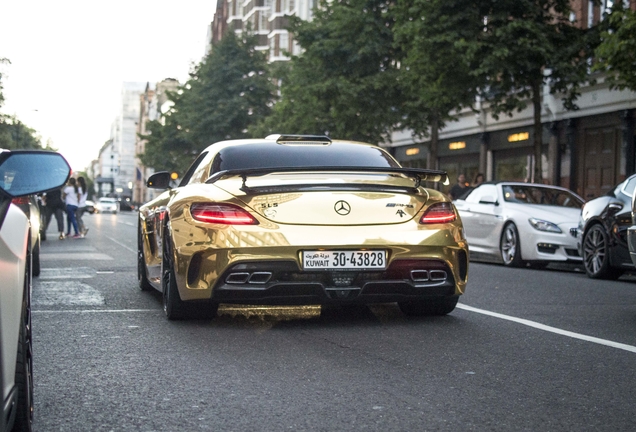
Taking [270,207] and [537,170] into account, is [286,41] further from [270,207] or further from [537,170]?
[270,207]

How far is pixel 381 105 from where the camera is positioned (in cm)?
3306

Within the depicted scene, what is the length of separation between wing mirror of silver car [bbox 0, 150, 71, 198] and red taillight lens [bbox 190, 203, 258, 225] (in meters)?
3.66

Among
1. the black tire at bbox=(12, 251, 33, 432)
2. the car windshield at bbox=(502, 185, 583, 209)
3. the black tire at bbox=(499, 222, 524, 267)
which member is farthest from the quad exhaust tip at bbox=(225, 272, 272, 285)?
the car windshield at bbox=(502, 185, 583, 209)

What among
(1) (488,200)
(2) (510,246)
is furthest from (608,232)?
(1) (488,200)

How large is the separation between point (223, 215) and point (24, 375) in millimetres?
3774

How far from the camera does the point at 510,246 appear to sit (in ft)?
57.3

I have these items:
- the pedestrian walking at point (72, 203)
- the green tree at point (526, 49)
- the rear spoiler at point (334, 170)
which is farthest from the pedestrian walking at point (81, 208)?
the rear spoiler at point (334, 170)

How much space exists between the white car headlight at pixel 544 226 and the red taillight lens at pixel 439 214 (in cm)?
932

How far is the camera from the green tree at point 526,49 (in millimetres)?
23562

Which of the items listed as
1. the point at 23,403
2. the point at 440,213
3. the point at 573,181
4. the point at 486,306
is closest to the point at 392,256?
the point at 440,213

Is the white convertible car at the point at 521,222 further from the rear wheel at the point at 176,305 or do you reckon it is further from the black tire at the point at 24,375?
the black tire at the point at 24,375

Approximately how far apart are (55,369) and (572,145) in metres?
28.0

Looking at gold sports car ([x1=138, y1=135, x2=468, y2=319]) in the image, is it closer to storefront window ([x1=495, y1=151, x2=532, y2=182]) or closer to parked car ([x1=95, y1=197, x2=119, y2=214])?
storefront window ([x1=495, y1=151, x2=532, y2=182])

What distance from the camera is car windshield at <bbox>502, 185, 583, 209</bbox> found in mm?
17906
